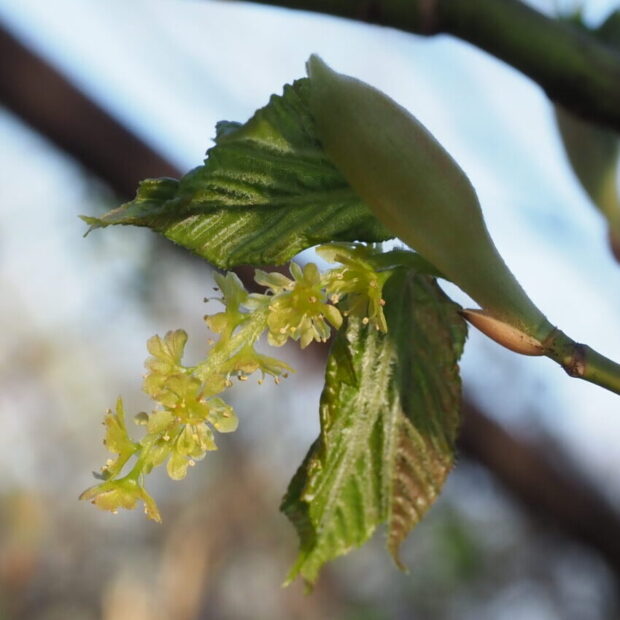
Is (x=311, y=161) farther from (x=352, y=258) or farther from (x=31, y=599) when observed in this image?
(x=31, y=599)

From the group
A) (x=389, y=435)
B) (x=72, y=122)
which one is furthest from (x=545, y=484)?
(x=389, y=435)

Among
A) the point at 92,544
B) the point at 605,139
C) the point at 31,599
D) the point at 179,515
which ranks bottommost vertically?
the point at 31,599

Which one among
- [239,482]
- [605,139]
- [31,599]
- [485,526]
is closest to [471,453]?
[605,139]

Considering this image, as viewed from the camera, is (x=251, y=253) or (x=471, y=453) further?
(x=471, y=453)

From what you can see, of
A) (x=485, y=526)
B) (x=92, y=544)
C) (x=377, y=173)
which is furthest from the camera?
(x=92, y=544)

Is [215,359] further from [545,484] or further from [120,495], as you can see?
[545,484]

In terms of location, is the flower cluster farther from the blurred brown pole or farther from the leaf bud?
the blurred brown pole
